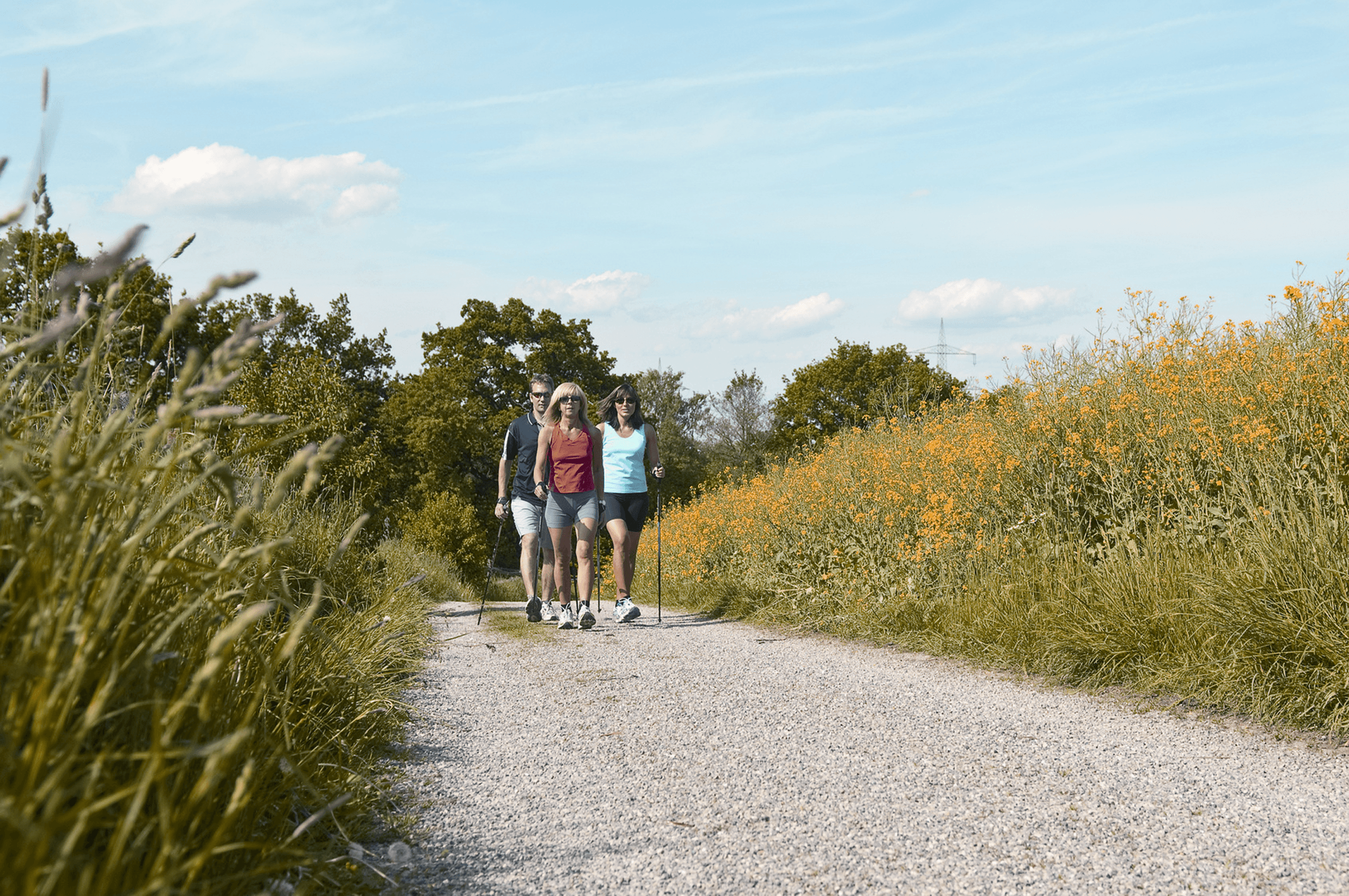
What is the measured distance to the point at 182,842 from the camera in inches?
66.3

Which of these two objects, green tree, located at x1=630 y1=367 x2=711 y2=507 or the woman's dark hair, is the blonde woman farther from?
green tree, located at x1=630 y1=367 x2=711 y2=507

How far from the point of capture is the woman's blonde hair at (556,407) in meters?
8.43

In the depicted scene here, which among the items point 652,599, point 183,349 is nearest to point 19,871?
point 652,599

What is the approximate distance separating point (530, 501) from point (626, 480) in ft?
3.08

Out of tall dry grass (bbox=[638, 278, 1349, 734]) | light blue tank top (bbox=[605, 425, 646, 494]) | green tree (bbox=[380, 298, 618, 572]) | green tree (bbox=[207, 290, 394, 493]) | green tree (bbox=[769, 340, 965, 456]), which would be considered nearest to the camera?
tall dry grass (bbox=[638, 278, 1349, 734])

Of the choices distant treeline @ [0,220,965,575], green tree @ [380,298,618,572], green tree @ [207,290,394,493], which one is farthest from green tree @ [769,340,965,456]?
green tree @ [207,290,394,493]

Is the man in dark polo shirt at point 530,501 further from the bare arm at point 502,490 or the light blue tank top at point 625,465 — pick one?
the light blue tank top at point 625,465

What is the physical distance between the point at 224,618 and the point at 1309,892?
298cm

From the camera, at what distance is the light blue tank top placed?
896cm

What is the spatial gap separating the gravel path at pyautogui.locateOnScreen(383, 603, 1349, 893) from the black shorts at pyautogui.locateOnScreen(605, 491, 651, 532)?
3.63 metres

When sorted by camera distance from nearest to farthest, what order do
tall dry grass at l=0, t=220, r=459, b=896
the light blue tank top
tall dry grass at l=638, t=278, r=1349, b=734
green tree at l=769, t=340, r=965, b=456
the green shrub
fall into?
tall dry grass at l=0, t=220, r=459, b=896
tall dry grass at l=638, t=278, r=1349, b=734
the light blue tank top
the green shrub
green tree at l=769, t=340, r=965, b=456

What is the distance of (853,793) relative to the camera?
329cm

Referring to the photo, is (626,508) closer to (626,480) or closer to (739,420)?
(626,480)

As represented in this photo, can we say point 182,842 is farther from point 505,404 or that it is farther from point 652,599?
point 505,404
